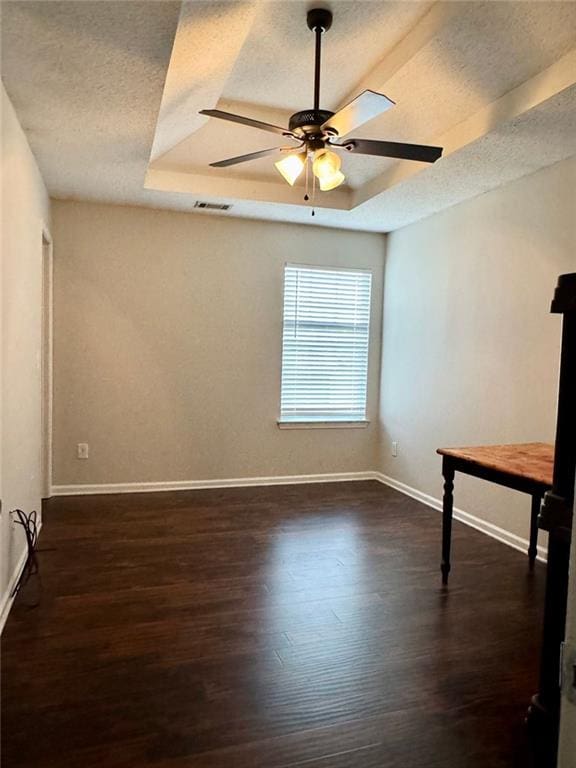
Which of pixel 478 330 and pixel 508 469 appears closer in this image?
pixel 508 469

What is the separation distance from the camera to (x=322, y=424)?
5203 millimetres

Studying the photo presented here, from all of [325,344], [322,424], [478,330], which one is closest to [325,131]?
[478,330]

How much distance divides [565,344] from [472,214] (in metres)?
2.71

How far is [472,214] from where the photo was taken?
4.01m

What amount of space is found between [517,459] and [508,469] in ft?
0.92

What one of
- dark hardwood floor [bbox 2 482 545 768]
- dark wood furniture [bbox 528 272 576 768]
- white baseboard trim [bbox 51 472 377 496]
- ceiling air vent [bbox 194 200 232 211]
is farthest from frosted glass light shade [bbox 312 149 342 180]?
white baseboard trim [bbox 51 472 377 496]

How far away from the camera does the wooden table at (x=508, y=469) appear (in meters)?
2.31

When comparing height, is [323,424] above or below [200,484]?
above

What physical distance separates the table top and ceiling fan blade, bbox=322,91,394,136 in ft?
5.54

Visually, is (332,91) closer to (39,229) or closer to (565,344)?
(39,229)

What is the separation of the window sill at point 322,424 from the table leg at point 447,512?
2293 millimetres

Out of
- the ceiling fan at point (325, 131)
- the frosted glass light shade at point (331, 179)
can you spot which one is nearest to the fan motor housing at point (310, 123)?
the ceiling fan at point (325, 131)

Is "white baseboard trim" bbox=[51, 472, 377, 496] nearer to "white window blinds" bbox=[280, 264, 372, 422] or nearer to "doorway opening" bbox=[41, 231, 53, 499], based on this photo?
"doorway opening" bbox=[41, 231, 53, 499]

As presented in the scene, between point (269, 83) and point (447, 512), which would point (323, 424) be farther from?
point (269, 83)
